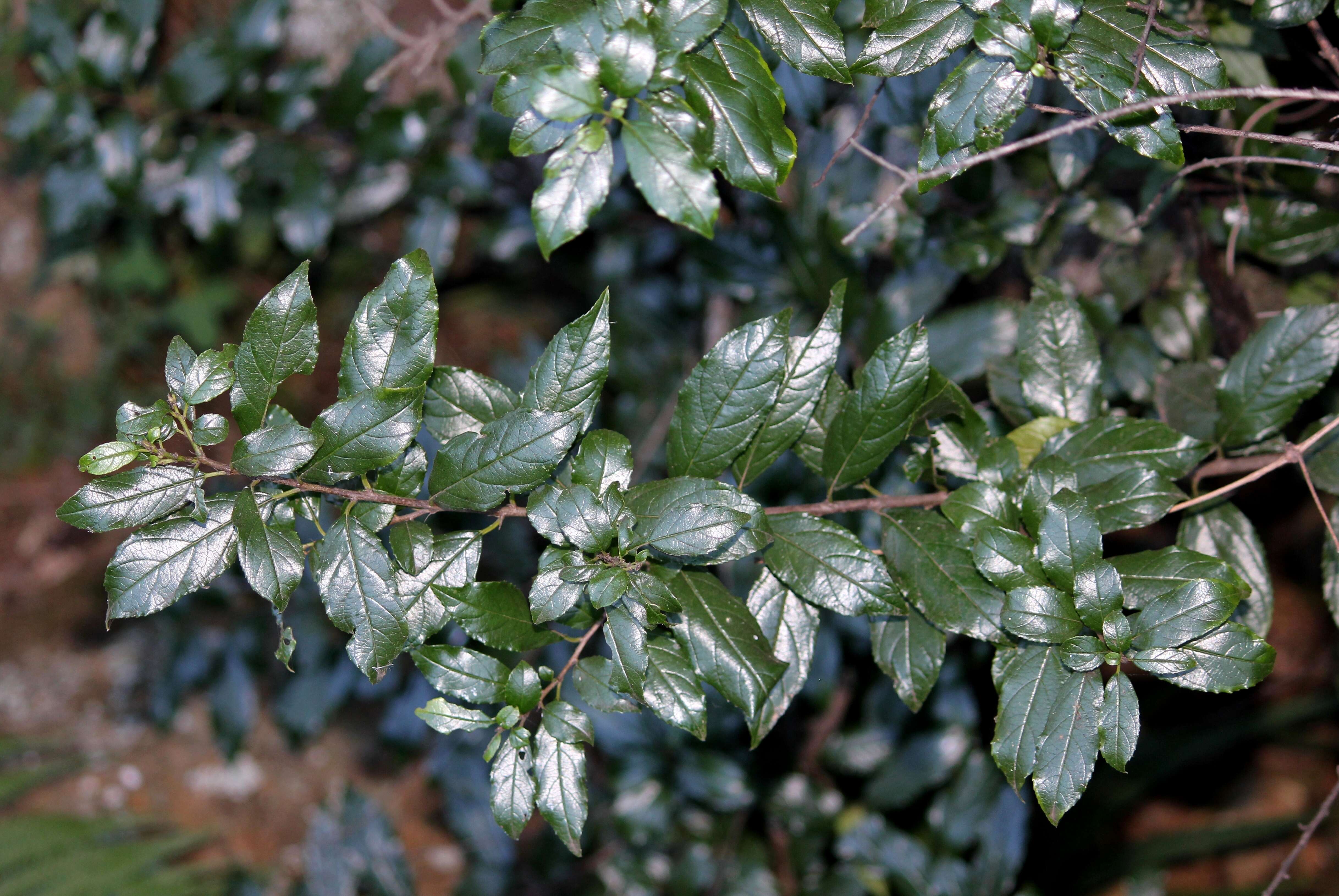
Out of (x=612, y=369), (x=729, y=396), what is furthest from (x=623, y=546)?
(x=612, y=369)

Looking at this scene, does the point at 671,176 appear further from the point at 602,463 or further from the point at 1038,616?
the point at 1038,616

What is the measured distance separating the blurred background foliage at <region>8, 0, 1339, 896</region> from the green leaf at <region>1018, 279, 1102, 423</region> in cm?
10

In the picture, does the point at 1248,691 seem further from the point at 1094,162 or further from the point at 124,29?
the point at 124,29

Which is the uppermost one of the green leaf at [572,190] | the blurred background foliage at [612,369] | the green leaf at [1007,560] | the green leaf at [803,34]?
the green leaf at [803,34]

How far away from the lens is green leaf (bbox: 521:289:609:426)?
76 centimetres

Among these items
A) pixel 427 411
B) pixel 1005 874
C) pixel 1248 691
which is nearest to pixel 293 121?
pixel 427 411

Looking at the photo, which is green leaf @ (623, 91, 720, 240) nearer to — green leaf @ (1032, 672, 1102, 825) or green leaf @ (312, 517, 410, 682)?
green leaf @ (312, 517, 410, 682)

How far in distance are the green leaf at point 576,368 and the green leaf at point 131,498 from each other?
30cm

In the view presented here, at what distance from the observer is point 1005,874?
4.71ft

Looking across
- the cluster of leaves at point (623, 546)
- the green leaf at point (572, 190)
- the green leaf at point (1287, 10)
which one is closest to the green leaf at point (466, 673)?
the cluster of leaves at point (623, 546)

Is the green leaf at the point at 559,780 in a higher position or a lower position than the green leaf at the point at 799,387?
lower

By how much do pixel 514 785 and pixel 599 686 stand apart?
112 mm

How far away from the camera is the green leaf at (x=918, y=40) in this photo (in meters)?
0.80

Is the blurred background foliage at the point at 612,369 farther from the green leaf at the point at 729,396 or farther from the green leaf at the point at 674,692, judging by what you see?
the green leaf at the point at 674,692
